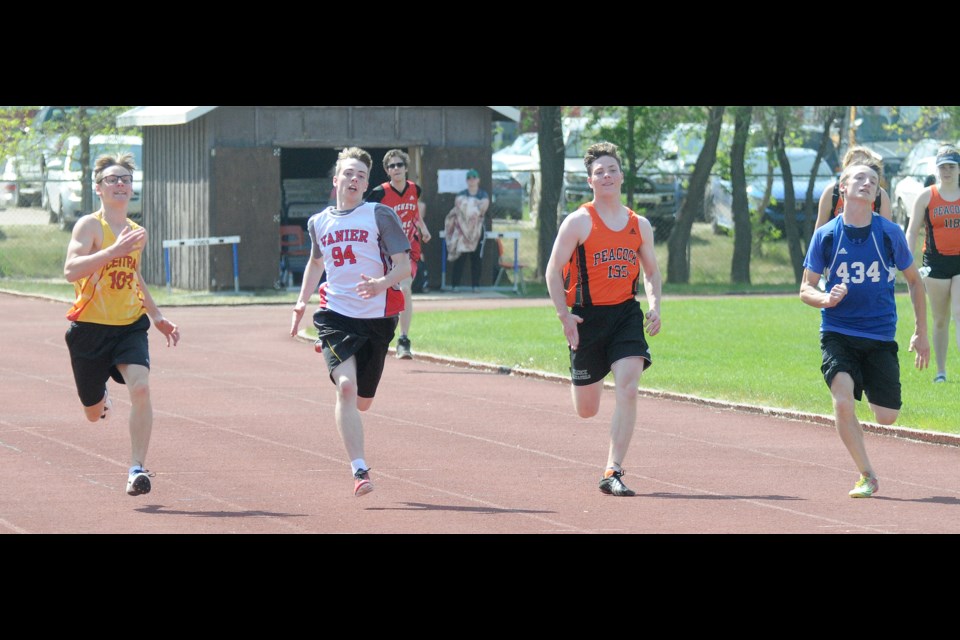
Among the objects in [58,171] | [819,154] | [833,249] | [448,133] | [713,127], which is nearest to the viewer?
[833,249]

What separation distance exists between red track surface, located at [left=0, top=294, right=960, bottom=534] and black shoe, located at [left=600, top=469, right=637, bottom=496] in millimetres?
145

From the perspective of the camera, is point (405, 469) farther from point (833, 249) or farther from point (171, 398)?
point (171, 398)

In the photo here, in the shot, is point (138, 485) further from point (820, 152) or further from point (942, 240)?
point (820, 152)

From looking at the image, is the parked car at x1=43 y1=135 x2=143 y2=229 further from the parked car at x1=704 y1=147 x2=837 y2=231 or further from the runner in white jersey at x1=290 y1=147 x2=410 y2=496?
the runner in white jersey at x1=290 y1=147 x2=410 y2=496

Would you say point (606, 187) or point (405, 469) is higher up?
point (606, 187)

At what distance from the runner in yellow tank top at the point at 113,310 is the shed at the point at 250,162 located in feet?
62.1

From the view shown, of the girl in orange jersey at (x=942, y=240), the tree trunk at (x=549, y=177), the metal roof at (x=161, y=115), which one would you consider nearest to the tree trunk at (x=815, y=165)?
the tree trunk at (x=549, y=177)

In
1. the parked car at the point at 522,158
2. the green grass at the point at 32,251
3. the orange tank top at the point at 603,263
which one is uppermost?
the parked car at the point at 522,158

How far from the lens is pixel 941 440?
11.5 meters

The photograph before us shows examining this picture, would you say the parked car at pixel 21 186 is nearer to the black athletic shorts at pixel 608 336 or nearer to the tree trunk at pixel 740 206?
the tree trunk at pixel 740 206

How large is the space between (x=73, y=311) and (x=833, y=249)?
465 centimetres

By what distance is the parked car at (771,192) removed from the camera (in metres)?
36.4

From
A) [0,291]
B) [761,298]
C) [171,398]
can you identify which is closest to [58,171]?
[0,291]

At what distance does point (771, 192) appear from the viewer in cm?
3600
